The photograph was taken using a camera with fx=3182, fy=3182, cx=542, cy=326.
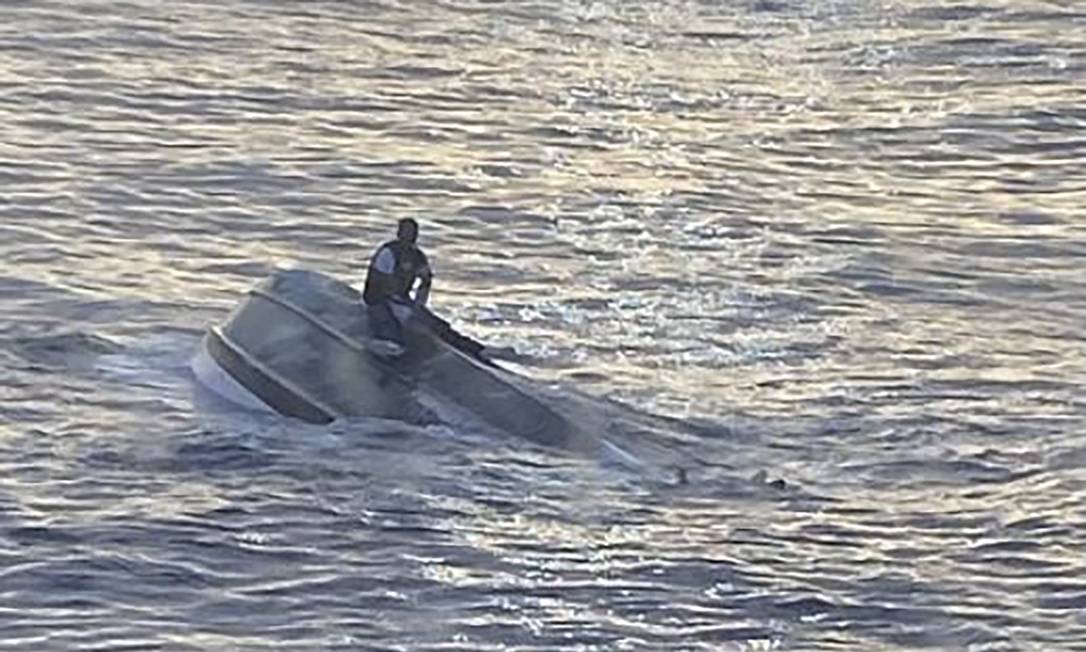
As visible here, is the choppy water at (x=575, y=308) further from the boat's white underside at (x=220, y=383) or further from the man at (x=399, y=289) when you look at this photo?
the man at (x=399, y=289)

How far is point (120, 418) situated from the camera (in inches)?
1053

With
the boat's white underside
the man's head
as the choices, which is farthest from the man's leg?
the boat's white underside

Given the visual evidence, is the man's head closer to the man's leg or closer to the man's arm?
the man's arm

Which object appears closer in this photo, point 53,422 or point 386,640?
point 386,640

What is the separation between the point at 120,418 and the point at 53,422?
586 millimetres

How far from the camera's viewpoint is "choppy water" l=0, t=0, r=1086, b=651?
22.5m

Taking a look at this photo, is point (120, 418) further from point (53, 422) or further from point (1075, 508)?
point (1075, 508)

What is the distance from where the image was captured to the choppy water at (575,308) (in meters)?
22.5

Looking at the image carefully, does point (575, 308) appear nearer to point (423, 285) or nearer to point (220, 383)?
point (423, 285)

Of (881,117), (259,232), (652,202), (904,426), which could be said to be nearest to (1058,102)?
(881,117)

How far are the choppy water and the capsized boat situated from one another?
1.02ft

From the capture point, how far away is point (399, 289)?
2711 centimetres

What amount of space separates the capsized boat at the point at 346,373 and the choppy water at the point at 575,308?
0.31m

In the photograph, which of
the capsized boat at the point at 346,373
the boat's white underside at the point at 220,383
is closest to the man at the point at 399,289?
the capsized boat at the point at 346,373
